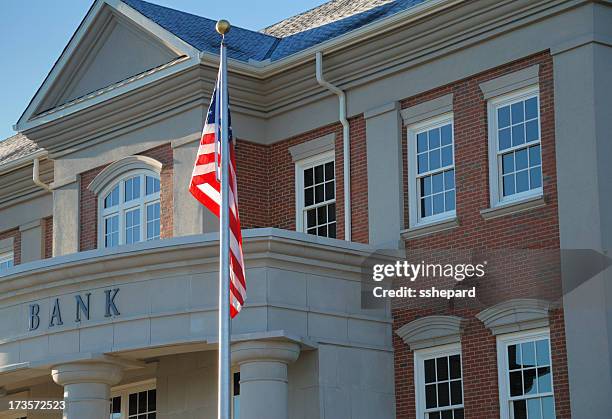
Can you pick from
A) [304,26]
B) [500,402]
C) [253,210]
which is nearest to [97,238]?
[253,210]

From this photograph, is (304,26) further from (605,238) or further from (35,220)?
(605,238)

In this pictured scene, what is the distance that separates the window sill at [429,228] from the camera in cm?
2304

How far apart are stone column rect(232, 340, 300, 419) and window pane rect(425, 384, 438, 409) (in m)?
2.69

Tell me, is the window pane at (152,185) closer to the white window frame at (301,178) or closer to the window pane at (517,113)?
the white window frame at (301,178)

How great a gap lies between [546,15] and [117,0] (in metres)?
8.91

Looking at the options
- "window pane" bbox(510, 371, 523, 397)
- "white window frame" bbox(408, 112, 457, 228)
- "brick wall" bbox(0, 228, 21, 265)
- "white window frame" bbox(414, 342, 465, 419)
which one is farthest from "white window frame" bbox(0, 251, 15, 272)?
"window pane" bbox(510, 371, 523, 397)

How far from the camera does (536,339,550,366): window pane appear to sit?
21.3 metres

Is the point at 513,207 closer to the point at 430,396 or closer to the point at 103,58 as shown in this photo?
the point at 430,396

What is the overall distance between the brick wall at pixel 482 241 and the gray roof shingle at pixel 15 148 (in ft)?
33.8

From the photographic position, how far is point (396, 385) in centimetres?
2305

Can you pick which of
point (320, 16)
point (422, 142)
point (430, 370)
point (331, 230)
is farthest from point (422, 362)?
point (320, 16)

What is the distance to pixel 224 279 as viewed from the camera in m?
18.0

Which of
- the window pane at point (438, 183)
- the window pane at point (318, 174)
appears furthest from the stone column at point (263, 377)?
the window pane at point (318, 174)

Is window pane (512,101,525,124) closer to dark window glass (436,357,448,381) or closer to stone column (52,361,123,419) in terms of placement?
dark window glass (436,357,448,381)
